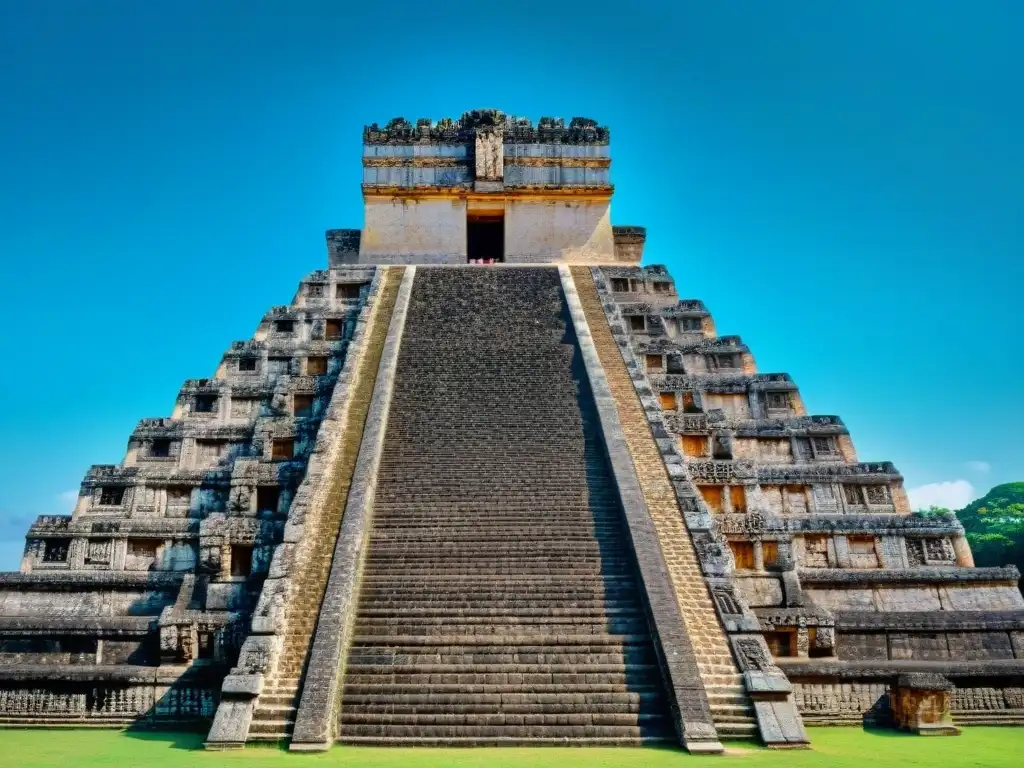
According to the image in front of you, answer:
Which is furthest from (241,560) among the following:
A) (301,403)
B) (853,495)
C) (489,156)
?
(489,156)

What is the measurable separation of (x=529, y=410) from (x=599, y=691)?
5.40 metres

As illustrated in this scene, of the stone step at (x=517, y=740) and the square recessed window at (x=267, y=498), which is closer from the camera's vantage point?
the stone step at (x=517, y=740)

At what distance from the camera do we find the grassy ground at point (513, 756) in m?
6.43

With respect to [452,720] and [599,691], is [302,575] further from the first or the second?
[599,691]

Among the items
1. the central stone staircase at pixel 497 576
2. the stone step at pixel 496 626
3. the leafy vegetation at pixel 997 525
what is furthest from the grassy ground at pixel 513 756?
the leafy vegetation at pixel 997 525

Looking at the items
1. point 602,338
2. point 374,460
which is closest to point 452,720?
point 374,460

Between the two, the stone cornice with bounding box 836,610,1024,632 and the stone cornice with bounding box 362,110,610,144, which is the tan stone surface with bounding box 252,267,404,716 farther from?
the stone cornice with bounding box 362,110,610,144

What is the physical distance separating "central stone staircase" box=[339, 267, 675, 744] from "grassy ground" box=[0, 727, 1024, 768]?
1.29 ft

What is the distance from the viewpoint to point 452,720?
7383mm

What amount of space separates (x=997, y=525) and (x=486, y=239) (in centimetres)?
1779

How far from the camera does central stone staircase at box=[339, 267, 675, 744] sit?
7.45m

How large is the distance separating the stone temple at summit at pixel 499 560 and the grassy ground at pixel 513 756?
0.87 ft

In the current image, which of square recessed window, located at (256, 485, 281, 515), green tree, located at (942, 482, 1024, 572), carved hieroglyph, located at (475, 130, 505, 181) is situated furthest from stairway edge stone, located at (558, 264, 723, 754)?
green tree, located at (942, 482, 1024, 572)

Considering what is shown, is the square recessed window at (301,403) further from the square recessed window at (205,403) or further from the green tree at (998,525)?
the green tree at (998,525)
